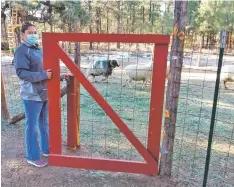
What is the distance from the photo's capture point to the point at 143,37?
265cm

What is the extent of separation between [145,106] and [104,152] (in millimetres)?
3069

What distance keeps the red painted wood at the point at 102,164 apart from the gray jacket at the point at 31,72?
2.42ft

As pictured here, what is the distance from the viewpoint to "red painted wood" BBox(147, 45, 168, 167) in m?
2.72

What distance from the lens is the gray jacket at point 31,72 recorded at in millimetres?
2895

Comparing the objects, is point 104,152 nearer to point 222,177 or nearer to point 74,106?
point 74,106

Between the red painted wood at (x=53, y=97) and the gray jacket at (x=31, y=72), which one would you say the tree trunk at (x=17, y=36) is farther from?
the red painted wood at (x=53, y=97)

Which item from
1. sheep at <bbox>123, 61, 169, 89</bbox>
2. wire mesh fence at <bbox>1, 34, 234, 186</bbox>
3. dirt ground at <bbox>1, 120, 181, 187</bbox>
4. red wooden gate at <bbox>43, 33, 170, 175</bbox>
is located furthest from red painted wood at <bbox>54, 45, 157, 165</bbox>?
sheep at <bbox>123, 61, 169, 89</bbox>

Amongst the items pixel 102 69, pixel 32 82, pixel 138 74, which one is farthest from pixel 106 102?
pixel 102 69

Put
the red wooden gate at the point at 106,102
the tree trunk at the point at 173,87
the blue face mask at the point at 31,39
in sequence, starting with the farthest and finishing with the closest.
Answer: the blue face mask at the point at 31,39 → the red wooden gate at the point at 106,102 → the tree trunk at the point at 173,87

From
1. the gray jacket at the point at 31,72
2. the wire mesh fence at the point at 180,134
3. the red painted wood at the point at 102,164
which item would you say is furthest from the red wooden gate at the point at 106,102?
the wire mesh fence at the point at 180,134

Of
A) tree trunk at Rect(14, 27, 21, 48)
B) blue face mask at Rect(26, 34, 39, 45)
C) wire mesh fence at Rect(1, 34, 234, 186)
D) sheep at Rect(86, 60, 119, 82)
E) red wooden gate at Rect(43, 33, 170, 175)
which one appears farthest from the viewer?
tree trunk at Rect(14, 27, 21, 48)

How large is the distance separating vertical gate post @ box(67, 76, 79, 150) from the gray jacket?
0.48 meters

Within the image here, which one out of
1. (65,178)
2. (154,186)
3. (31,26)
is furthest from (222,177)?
(31,26)

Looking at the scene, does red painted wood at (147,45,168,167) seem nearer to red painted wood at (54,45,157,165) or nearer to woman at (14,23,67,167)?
red painted wood at (54,45,157,165)
